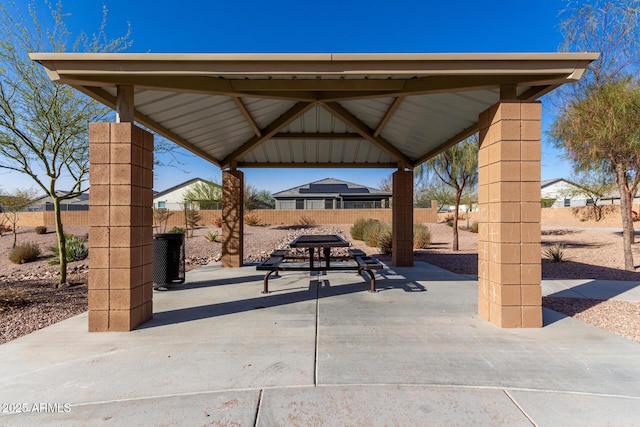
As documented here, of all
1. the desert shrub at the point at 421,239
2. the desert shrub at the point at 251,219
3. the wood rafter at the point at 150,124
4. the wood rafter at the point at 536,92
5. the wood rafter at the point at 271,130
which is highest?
the wood rafter at the point at 271,130

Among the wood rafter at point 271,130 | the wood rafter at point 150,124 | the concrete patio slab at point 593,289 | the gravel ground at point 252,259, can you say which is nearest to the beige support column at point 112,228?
the wood rafter at point 150,124

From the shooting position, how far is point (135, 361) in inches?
143

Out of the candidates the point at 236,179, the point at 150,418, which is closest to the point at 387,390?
the point at 150,418

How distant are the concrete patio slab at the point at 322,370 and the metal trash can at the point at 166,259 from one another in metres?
1.83

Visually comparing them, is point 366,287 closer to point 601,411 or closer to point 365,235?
point 601,411

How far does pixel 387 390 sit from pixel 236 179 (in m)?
8.48

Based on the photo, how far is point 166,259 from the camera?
719 centimetres

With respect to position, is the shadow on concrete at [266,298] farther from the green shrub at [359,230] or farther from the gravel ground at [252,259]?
the green shrub at [359,230]

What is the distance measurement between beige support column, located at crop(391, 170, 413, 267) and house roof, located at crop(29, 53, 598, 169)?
1234 millimetres

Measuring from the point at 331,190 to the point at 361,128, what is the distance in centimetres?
3687

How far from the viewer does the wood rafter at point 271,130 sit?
7.20m

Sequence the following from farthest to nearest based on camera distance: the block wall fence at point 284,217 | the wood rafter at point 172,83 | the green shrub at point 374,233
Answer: the block wall fence at point 284,217
the green shrub at point 374,233
the wood rafter at point 172,83

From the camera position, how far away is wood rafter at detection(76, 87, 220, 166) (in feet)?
15.9

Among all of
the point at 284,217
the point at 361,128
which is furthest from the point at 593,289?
the point at 284,217
